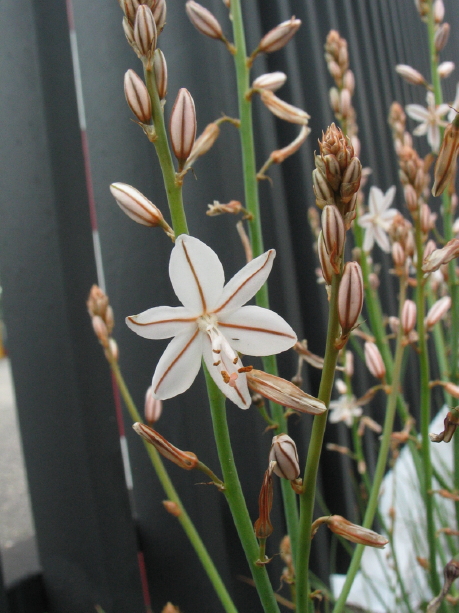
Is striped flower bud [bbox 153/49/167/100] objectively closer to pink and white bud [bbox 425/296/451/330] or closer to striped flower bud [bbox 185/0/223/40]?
striped flower bud [bbox 185/0/223/40]

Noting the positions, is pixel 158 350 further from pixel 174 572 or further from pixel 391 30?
pixel 391 30

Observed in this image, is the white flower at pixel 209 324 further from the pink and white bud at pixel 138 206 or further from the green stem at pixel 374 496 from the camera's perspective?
the green stem at pixel 374 496

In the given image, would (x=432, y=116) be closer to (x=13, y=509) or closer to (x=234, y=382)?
(x=234, y=382)

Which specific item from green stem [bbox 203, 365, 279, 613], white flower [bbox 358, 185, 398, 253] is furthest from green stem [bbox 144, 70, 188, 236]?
white flower [bbox 358, 185, 398, 253]

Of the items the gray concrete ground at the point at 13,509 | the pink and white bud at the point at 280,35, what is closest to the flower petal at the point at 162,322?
the pink and white bud at the point at 280,35

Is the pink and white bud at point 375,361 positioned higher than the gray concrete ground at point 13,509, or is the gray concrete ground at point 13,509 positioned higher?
the pink and white bud at point 375,361
